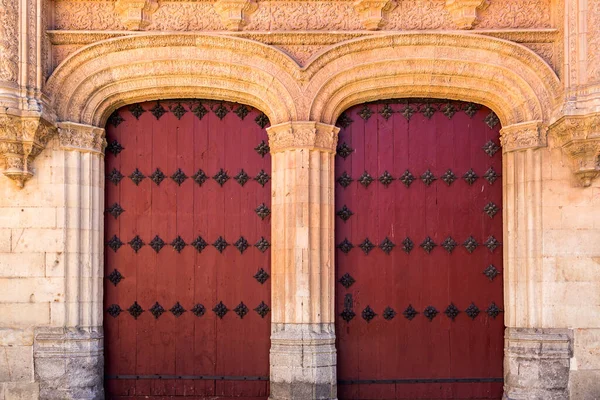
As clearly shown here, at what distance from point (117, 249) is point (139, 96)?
1.51 meters

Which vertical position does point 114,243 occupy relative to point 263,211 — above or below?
below

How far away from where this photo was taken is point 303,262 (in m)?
6.02

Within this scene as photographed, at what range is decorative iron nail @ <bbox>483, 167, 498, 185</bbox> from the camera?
21.0 ft

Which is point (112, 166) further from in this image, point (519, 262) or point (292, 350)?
point (519, 262)

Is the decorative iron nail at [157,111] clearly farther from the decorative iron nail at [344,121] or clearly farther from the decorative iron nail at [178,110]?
the decorative iron nail at [344,121]

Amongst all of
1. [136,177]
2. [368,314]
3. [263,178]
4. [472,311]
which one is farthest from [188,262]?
[472,311]

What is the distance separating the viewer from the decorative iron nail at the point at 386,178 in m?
6.40

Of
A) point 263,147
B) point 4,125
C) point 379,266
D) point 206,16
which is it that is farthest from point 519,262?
point 4,125

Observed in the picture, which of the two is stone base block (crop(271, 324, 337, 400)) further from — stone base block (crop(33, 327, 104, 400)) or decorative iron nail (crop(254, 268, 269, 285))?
stone base block (crop(33, 327, 104, 400))

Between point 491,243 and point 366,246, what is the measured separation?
4.00ft

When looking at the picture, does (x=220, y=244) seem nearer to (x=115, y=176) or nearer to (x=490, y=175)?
(x=115, y=176)

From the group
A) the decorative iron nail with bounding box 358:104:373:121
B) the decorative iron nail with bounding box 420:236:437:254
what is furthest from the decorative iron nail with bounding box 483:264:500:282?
the decorative iron nail with bounding box 358:104:373:121

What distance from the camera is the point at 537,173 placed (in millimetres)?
5973

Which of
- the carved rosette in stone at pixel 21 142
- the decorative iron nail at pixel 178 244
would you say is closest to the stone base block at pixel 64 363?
the decorative iron nail at pixel 178 244
